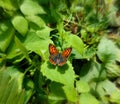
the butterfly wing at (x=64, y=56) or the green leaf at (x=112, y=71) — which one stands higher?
the butterfly wing at (x=64, y=56)

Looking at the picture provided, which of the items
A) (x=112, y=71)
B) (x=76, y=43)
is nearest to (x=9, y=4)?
(x=76, y=43)

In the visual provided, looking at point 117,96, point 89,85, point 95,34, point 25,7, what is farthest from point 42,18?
point 117,96

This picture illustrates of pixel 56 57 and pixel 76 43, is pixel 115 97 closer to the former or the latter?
pixel 76 43

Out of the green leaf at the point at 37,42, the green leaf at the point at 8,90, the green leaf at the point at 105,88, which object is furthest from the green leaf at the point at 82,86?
the green leaf at the point at 8,90

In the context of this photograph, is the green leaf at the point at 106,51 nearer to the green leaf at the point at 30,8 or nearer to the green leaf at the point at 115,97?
the green leaf at the point at 115,97

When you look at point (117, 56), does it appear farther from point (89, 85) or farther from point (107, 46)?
point (89, 85)

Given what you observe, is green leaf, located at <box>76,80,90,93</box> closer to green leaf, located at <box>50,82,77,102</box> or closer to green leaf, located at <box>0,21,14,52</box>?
green leaf, located at <box>50,82,77,102</box>

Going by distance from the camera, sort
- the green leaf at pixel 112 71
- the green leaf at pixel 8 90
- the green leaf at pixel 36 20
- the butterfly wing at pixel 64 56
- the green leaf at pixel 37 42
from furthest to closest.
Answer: the green leaf at pixel 112 71 → the green leaf at pixel 36 20 → the green leaf at pixel 37 42 → the butterfly wing at pixel 64 56 → the green leaf at pixel 8 90
